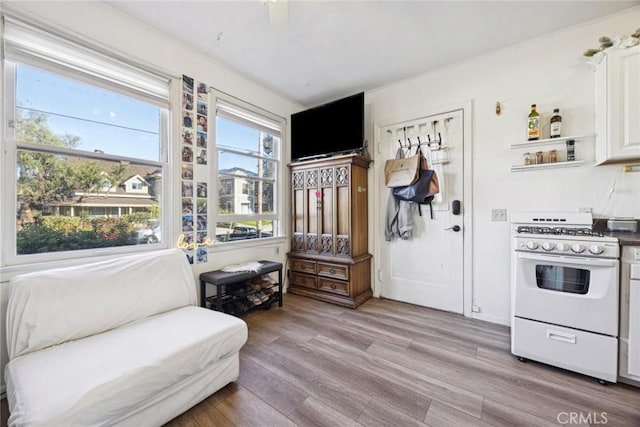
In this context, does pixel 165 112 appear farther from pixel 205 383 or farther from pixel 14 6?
pixel 205 383

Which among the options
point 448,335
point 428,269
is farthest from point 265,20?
point 448,335

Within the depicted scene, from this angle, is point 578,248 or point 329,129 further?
point 329,129

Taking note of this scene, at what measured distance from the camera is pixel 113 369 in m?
1.18

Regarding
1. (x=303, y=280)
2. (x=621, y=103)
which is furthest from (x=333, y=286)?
(x=621, y=103)

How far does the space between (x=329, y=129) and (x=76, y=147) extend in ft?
8.31

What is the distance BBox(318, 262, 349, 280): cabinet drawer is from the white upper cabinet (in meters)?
2.53

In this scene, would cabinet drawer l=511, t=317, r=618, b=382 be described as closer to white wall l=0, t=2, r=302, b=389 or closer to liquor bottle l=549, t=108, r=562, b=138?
liquor bottle l=549, t=108, r=562, b=138

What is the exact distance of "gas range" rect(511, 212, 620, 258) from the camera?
5.51 ft

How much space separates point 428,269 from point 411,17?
2606mm

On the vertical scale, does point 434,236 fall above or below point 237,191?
below

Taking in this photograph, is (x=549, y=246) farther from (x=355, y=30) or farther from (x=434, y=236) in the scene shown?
(x=355, y=30)

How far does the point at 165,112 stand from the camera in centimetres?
238

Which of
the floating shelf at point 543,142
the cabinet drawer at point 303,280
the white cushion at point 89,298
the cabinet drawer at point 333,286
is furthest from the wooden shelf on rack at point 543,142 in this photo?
the white cushion at point 89,298

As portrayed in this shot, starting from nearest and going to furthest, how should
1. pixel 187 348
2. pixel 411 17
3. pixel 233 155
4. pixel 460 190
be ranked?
pixel 187 348, pixel 411 17, pixel 460 190, pixel 233 155
